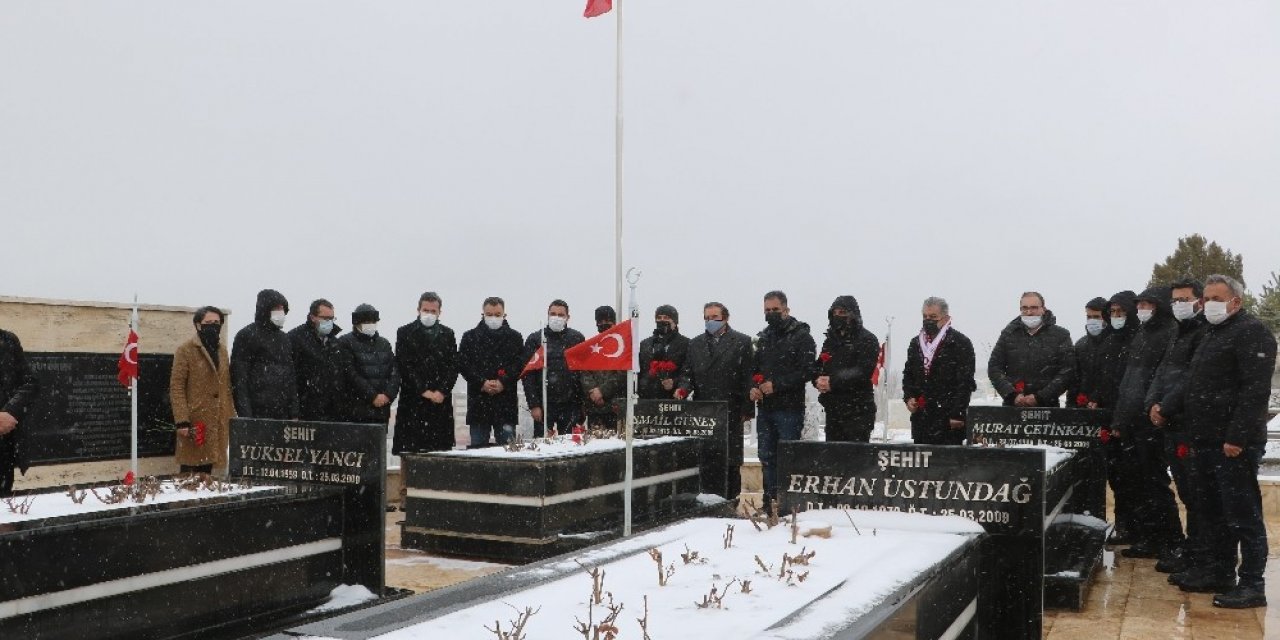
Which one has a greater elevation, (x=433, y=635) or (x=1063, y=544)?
(x=433, y=635)

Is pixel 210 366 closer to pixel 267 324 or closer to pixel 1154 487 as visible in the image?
pixel 267 324

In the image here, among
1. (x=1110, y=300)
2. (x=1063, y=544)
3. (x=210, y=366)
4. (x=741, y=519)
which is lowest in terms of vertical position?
(x=1063, y=544)

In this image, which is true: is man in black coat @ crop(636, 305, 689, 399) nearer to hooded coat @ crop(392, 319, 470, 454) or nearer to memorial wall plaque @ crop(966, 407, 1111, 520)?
hooded coat @ crop(392, 319, 470, 454)

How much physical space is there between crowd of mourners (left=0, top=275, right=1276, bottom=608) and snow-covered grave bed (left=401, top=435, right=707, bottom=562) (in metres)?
1.82

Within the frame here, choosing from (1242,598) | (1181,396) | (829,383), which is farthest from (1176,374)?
(829,383)

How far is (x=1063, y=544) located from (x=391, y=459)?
7.30m

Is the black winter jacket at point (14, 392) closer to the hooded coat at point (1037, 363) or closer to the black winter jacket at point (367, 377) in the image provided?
the black winter jacket at point (367, 377)

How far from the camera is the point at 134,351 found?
28.6 ft

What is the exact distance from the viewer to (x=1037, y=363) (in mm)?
10375

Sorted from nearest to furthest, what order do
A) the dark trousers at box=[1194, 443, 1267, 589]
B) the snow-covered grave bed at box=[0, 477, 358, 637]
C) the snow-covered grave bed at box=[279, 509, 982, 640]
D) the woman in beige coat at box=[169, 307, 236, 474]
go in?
the snow-covered grave bed at box=[279, 509, 982, 640] < the snow-covered grave bed at box=[0, 477, 358, 637] < the dark trousers at box=[1194, 443, 1267, 589] < the woman in beige coat at box=[169, 307, 236, 474]

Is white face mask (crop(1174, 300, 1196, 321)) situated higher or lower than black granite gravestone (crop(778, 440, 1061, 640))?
higher

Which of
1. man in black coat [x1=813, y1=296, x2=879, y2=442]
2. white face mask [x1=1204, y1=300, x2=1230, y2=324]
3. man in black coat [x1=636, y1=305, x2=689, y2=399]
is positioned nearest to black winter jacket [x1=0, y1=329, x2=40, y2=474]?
man in black coat [x1=636, y1=305, x2=689, y2=399]

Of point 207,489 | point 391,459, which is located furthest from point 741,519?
point 391,459

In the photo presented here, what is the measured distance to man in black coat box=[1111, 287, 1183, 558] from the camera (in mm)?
8641
